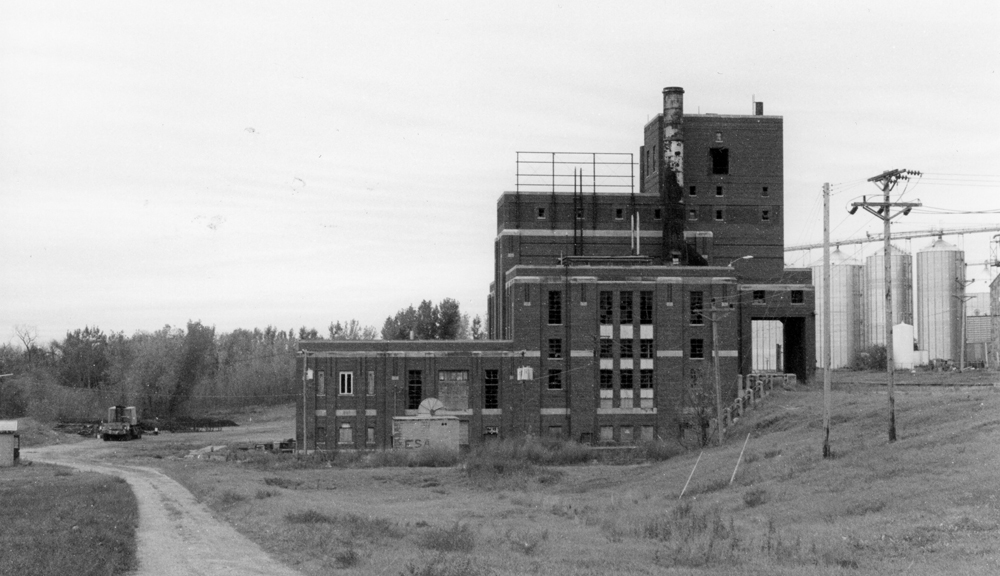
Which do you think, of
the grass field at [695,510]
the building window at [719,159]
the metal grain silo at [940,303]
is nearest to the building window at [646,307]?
the building window at [719,159]

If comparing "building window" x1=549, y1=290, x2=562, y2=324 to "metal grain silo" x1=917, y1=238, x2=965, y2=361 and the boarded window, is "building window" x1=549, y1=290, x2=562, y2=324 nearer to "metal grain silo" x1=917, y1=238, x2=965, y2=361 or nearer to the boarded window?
the boarded window

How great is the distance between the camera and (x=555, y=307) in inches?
3076

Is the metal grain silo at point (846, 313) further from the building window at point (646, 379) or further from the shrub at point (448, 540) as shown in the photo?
the shrub at point (448, 540)

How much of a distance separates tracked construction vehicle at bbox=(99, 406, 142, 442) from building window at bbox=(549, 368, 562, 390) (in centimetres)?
4347

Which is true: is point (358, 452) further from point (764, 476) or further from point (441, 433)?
point (764, 476)

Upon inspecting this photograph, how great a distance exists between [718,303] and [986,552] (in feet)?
182

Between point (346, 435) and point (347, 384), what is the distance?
3.63 m

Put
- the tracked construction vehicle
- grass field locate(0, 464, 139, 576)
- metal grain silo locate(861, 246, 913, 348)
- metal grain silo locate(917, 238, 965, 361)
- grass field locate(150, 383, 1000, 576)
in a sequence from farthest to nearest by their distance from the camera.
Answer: metal grain silo locate(861, 246, 913, 348) → metal grain silo locate(917, 238, 965, 361) → the tracked construction vehicle → grass field locate(150, 383, 1000, 576) → grass field locate(0, 464, 139, 576)

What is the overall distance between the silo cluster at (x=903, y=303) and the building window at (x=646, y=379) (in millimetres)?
58135

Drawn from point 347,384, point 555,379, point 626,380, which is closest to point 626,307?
point 626,380

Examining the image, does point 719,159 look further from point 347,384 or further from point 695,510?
point 695,510

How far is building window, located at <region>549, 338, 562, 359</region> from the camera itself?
7819 cm

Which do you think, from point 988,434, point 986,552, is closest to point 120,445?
point 988,434

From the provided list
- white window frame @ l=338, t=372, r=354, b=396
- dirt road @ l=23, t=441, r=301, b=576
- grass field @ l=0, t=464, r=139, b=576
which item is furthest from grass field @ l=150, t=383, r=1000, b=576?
white window frame @ l=338, t=372, r=354, b=396
